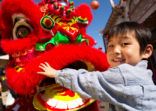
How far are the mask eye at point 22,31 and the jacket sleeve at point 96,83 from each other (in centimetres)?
116

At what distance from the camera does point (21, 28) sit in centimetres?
240

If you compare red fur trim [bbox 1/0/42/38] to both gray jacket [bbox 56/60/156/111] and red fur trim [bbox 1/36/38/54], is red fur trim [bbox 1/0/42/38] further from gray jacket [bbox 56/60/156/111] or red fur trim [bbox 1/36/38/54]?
gray jacket [bbox 56/60/156/111]

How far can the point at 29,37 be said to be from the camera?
2.32 meters

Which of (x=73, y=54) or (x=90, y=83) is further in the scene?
(x=73, y=54)

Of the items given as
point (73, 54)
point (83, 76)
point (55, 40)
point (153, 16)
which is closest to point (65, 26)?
point (55, 40)

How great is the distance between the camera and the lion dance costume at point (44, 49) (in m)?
2.12

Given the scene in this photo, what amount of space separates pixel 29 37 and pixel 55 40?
216 mm

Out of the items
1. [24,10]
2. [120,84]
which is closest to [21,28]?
[24,10]

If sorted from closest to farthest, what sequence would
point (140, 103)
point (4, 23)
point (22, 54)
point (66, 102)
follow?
point (140, 103), point (66, 102), point (22, 54), point (4, 23)

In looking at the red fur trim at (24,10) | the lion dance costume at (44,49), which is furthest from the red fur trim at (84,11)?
the red fur trim at (24,10)

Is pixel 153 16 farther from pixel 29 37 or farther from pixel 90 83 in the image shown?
pixel 90 83

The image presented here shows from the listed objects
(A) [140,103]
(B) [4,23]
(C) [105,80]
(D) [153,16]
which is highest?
(D) [153,16]

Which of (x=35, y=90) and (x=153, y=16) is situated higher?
(x=153, y=16)

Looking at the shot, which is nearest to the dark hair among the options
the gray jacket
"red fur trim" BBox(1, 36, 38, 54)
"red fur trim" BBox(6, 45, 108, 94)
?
the gray jacket
